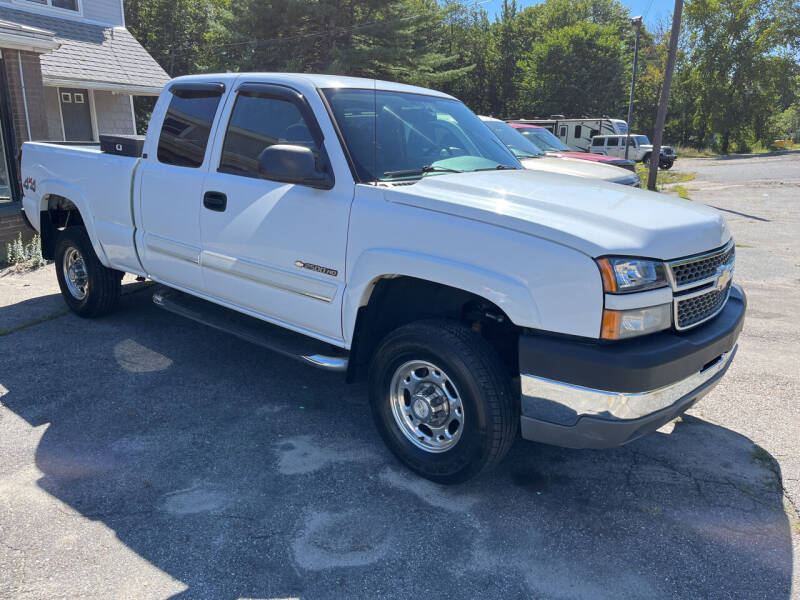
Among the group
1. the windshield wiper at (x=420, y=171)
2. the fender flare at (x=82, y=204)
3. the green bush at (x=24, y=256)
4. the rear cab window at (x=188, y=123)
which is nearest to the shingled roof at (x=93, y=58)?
the green bush at (x=24, y=256)

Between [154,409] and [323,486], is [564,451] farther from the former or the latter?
[154,409]

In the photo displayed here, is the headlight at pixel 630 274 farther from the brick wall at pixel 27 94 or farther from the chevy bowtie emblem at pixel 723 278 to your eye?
the brick wall at pixel 27 94

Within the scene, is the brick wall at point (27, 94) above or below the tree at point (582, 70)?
below

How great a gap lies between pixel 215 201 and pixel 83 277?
8.34ft

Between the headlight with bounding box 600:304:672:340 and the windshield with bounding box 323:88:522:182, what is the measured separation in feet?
4.85

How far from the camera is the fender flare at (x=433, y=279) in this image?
287cm

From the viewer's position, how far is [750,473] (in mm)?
3605

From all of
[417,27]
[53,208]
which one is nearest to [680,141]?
[417,27]

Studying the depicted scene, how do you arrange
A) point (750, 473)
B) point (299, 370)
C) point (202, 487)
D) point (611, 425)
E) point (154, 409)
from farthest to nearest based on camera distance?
point (299, 370) → point (154, 409) → point (750, 473) → point (202, 487) → point (611, 425)

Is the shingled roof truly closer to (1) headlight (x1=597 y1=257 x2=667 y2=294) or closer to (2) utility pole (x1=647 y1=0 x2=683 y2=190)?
(2) utility pole (x1=647 y1=0 x2=683 y2=190)

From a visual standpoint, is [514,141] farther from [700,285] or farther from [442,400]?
[442,400]

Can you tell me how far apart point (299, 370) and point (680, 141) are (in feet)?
207

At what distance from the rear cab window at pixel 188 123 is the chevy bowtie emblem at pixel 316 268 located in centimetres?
124

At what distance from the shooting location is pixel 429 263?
313 centimetres
